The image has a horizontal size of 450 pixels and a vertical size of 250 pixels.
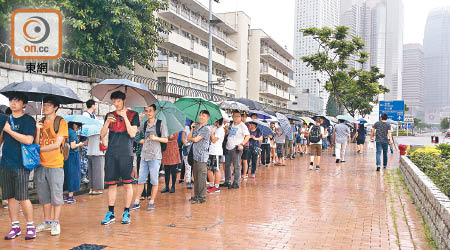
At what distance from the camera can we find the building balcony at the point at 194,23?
30875 millimetres

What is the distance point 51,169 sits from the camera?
17.4 ft

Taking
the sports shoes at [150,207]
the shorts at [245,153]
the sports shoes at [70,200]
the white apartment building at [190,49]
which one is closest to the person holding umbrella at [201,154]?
the sports shoes at [150,207]

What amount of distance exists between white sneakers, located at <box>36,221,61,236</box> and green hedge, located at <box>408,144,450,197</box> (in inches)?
232

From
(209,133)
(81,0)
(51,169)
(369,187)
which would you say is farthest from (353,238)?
(81,0)

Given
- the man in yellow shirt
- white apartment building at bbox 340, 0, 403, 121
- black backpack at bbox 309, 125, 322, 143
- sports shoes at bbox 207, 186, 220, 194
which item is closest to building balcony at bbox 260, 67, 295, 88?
white apartment building at bbox 340, 0, 403, 121

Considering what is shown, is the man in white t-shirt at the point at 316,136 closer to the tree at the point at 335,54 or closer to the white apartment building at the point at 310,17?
the tree at the point at 335,54

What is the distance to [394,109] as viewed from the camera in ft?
105

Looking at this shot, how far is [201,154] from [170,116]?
984 mm

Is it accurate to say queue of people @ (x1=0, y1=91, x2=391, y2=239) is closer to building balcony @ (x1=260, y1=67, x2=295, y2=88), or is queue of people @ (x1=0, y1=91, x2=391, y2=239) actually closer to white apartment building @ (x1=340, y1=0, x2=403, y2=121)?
building balcony @ (x1=260, y1=67, x2=295, y2=88)

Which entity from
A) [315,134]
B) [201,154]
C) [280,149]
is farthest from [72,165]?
[280,149]

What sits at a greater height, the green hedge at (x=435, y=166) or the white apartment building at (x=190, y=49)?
the white apartment building at (x=190, y=49)

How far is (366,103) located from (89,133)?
42.4m

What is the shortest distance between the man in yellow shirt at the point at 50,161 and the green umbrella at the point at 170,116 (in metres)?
2.11

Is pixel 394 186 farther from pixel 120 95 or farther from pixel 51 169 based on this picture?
pixel 51 169
